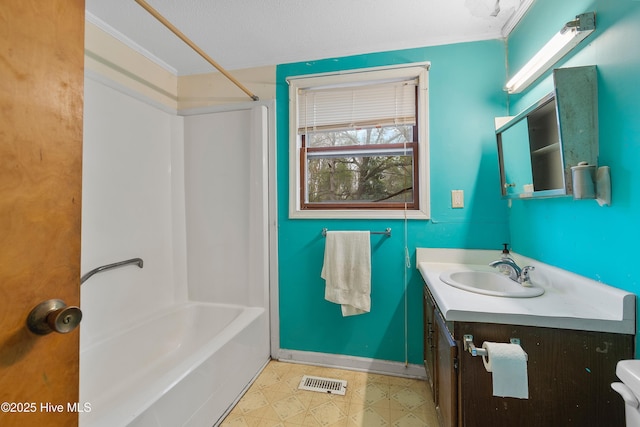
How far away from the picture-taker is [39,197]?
522 millimetres

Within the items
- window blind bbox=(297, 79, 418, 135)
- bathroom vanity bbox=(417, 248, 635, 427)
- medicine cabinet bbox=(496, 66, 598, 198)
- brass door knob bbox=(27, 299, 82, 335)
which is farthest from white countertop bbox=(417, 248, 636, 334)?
window blind bbox=(297, 79, 418, 135)

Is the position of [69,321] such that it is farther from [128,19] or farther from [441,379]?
[128,19]

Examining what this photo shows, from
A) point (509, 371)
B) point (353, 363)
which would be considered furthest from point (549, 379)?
point (353, 363)

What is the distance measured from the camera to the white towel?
175cm

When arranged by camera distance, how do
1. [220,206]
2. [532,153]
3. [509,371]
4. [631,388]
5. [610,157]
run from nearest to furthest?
[631,388]
[509,371]
[610,157]
[532,153]
[220,206]

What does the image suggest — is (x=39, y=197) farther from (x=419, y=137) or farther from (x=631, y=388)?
(x=419, y=137)

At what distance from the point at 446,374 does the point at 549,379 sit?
34 centimetres

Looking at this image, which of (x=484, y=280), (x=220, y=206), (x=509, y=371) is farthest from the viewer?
(x=220, y=206)

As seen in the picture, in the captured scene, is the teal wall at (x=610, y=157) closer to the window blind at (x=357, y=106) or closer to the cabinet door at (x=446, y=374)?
the cabinet door at (x=446, y=374)

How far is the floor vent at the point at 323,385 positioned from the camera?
5.44 feet

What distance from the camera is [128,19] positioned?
5.13ft

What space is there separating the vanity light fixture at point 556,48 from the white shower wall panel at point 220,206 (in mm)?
1676

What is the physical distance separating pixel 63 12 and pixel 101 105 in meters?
1.27

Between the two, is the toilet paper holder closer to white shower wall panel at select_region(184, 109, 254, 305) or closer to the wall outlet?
the wall outlet
